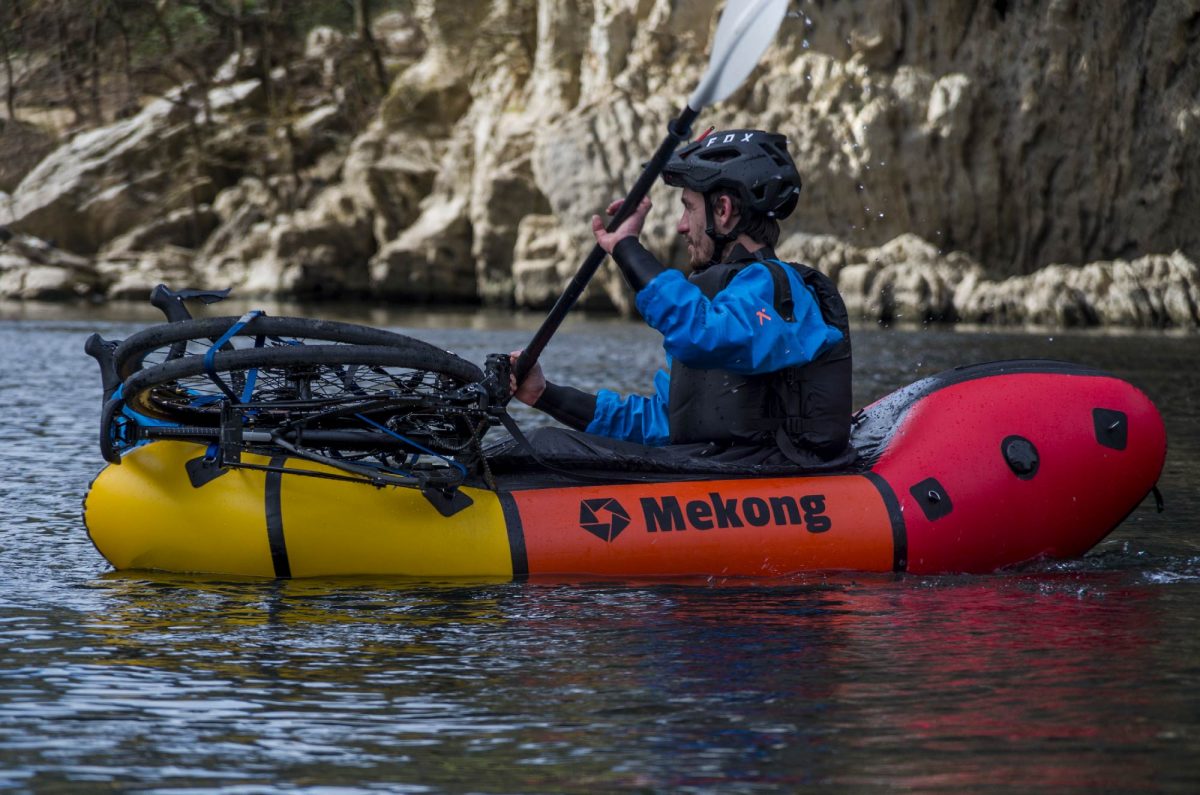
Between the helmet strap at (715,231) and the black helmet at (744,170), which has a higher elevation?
the black helmet at (744,170)

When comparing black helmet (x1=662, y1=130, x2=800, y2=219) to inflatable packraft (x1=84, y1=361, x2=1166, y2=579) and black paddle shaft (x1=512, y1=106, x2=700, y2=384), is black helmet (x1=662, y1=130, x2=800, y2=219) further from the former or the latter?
inflatable packraft (x1=84, y1=361, x2=1166, y2=579)

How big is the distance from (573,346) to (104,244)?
1644 centimetres

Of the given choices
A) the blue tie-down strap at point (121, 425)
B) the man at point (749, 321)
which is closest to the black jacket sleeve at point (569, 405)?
the man at point (749, 321)

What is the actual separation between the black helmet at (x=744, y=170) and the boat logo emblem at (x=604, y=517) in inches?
36.2

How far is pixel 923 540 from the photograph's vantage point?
4.61m

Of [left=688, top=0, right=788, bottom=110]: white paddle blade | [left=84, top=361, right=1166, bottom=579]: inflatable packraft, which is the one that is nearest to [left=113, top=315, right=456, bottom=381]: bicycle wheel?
[left=84, top=361, right=1166, bottom=579]: inflatable packraft

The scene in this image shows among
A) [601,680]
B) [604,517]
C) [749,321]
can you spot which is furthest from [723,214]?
[601,680]

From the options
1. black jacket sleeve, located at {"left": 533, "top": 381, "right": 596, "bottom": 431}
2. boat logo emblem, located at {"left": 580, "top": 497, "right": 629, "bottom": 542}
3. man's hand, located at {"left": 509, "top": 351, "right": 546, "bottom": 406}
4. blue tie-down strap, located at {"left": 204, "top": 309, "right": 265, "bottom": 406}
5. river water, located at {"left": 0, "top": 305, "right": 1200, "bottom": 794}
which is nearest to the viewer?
river water, located at {"left": 0, "top": 305, "right": 1200, "bottom": 794}

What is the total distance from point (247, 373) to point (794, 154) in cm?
1758

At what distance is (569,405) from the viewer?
195 inches

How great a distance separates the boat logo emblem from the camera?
4473 mm

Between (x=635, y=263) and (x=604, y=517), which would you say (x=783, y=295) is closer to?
(x=635, y=263)

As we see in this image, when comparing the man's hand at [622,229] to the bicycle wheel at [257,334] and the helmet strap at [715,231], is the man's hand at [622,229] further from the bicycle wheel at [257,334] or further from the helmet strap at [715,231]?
the bicycle wheel at [257,334]

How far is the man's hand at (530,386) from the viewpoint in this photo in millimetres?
4695
